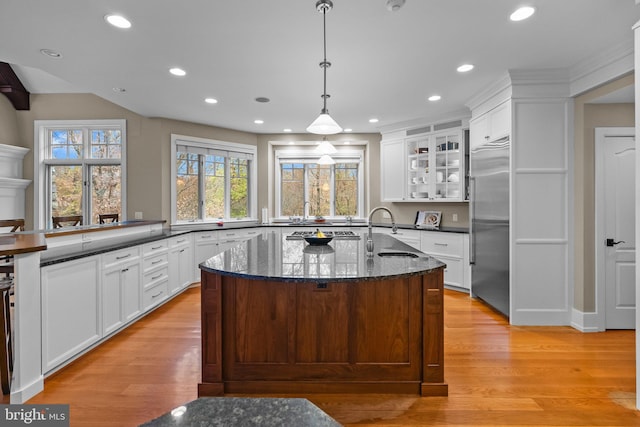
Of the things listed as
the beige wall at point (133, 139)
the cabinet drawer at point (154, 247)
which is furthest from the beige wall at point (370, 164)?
the cabinet drawer at point (154, 247)

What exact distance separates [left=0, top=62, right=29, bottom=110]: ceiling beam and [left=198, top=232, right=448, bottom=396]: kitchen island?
17.4ft

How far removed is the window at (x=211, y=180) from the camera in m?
5.20

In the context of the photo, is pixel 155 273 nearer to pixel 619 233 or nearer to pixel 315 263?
pixel 315 263

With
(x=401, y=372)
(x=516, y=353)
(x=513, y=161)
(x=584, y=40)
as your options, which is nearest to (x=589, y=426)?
(x=516, y=353)

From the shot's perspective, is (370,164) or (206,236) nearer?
(206,236)

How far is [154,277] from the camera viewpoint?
3.73 m

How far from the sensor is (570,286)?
10.8ft

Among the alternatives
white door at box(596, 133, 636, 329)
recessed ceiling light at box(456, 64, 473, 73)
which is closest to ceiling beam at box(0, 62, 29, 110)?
recessed ceiling light at box(456, 64, 473, 73)

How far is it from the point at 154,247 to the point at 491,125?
4270 millimetres

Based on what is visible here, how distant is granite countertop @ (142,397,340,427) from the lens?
48 cm

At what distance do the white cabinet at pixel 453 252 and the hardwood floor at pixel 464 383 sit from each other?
48.2 inches

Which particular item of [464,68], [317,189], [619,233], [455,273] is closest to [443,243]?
[455,273]

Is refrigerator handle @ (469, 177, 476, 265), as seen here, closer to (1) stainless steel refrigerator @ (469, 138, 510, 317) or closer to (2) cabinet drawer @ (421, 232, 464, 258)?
(1) stainless steel refrigerator @ (469, 138, 510, 317)

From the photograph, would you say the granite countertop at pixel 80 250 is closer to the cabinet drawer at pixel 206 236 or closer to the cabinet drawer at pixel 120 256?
the cabinet drawer at pixel 120 256
